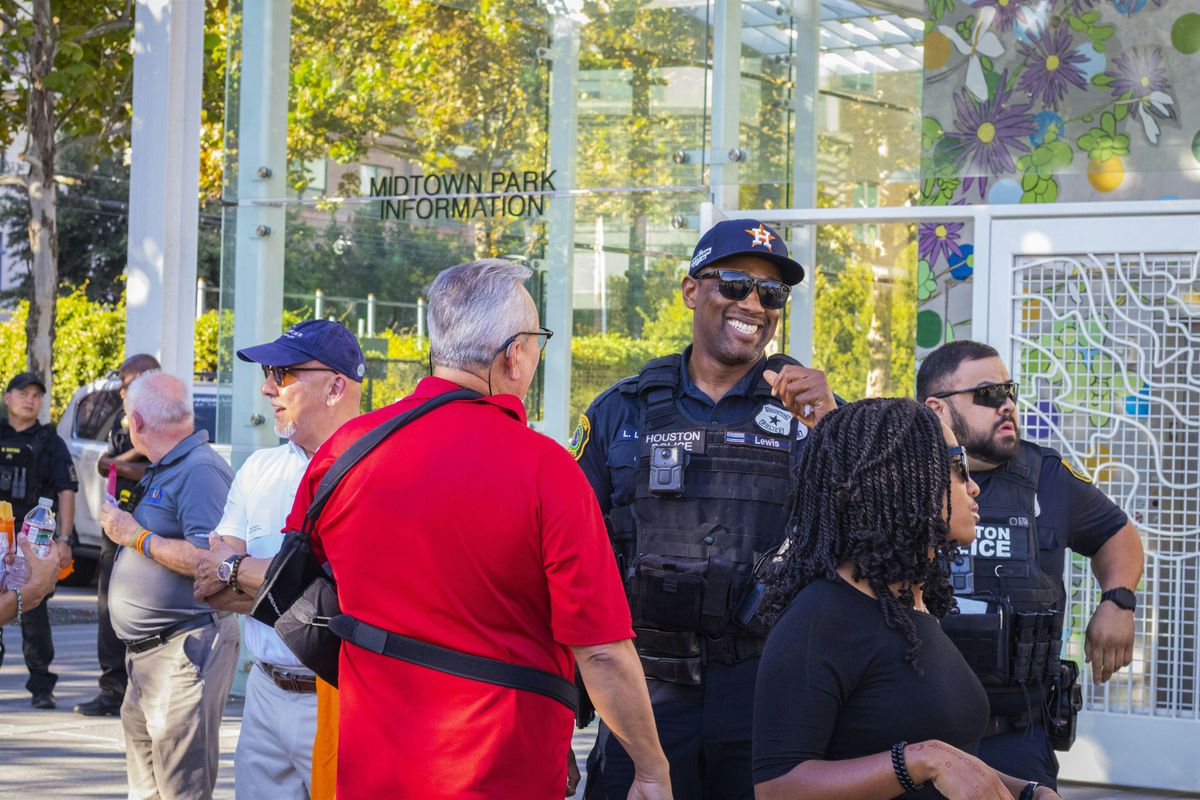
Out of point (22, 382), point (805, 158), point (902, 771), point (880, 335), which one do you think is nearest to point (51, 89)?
point (22, 382)

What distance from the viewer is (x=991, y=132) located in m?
7.63

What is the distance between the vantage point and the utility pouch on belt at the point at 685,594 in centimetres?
375

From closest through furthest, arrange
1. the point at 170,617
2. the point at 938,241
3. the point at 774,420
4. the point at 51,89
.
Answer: the point at 774,420, the point at 170,617, the point at 938,241, the point at 51,89

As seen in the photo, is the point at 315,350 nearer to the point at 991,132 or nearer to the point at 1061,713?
the point at 1061,713

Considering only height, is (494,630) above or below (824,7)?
below

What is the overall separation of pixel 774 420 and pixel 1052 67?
425cm

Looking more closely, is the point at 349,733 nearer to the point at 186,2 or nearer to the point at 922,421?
the point at 922,421

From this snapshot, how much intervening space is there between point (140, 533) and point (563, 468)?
2864 mm

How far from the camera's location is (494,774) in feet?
9.33

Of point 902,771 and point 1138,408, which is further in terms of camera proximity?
point 1138,408

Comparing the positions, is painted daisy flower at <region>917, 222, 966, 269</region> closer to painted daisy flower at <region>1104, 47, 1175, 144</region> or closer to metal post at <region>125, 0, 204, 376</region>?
painted daisy flower at <region>1104, 47, 1175, 144</region>

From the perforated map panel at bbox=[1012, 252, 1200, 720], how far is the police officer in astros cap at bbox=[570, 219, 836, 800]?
3.47m

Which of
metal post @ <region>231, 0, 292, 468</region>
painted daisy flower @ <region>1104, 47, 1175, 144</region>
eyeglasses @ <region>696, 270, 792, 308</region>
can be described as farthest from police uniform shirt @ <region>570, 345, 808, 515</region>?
metal post @ <region>231, 0, 292, 468</region>

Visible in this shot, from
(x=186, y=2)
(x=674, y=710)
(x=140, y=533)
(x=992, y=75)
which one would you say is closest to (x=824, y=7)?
(x=992, y=75)
